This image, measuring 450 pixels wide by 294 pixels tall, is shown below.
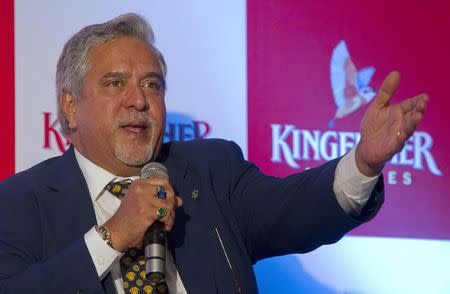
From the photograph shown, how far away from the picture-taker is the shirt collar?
2.64m

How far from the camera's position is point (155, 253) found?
2064 mm

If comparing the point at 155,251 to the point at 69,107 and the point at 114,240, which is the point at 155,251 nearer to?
the point at 114,240

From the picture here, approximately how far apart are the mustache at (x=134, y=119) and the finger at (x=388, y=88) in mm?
Result: 696

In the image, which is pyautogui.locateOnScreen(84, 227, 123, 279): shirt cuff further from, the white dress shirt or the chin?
the chin

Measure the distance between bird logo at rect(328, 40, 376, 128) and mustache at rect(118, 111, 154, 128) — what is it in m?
1.02

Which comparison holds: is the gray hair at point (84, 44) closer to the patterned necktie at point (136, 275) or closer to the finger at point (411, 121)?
the patterned necktie at point (136, 275)

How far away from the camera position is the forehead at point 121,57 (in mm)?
2663

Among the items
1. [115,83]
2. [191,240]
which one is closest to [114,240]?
[191,240]

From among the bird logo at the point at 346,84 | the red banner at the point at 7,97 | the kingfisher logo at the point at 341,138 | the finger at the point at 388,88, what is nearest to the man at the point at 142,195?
the finger at the point at 388,88

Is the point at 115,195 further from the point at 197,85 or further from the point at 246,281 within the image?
the point at 197,85

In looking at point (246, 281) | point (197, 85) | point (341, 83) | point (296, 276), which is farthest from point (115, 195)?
point (341, 83)

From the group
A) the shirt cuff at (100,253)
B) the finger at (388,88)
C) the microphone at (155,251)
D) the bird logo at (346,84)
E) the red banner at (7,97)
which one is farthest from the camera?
the bird logo at (346,84)

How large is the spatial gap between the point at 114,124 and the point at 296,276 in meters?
1.04

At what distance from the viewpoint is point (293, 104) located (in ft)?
11.1
